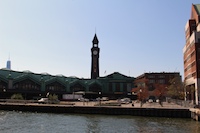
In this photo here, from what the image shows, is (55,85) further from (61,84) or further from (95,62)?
(95,62)

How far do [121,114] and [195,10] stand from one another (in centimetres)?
5147

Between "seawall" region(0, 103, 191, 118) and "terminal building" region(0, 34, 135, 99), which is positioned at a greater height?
"terminal building" region(0, 34, 135, 99)

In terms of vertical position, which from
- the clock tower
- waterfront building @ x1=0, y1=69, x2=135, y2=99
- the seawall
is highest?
the clock tower

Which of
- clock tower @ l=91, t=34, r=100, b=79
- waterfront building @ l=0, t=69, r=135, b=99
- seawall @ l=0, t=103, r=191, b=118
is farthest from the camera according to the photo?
clock tower @ l=91, t=34, r=100, b=79

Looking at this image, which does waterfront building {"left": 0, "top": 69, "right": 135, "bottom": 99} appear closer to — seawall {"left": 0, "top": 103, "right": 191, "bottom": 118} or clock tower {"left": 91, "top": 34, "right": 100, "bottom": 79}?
clock tower {"left": 91, "top": 34, "right": 100, "bottom": 79}

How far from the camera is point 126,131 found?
40.3 m

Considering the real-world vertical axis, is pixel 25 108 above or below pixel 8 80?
below

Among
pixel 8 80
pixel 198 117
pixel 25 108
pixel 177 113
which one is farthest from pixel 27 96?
pixel 198 117

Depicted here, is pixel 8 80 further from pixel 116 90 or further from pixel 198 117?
pixel 198 117

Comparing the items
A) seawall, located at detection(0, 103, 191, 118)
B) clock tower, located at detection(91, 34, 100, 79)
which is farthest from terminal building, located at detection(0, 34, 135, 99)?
seawall, located at detection(0, 103, 191, 118)

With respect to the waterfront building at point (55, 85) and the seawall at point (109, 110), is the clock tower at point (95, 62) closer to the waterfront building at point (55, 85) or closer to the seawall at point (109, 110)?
the waterfront building at point (55, 85)

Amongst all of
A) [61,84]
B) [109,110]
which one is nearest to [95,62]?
[61,84]

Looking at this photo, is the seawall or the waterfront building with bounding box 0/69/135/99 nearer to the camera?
the seawall

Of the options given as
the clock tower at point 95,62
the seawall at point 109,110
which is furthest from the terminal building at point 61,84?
the seawall at point 109,110
